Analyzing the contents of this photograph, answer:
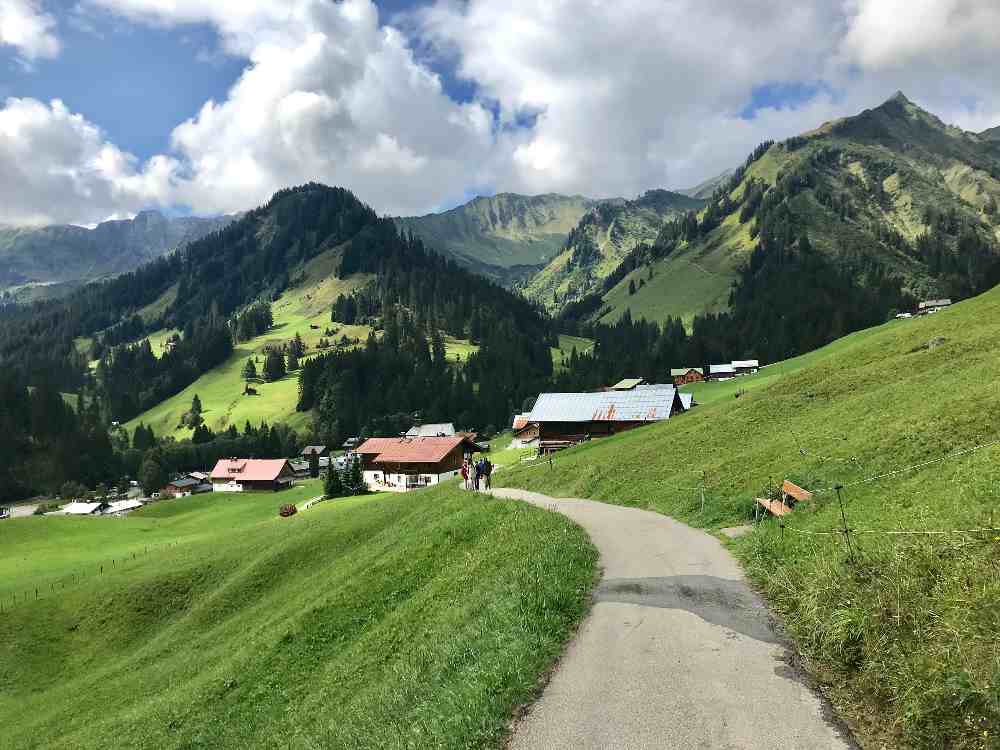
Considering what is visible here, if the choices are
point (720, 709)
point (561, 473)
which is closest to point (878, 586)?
point (720, 709)

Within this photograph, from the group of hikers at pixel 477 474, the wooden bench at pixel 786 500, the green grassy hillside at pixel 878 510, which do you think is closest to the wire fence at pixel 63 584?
the group of hikers at pixel 477 474

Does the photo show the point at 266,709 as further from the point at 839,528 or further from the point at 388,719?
the point at 839,528

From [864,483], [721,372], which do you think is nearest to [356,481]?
[864,483]

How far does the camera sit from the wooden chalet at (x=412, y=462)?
108 meters

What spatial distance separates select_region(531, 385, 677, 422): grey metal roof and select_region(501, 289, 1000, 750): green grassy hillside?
124 ft

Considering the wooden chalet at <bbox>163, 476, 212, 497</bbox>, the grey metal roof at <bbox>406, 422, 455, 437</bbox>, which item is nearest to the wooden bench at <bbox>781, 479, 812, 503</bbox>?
the grey metal roof at <bbox>406, 422, 455, 437</bbox>

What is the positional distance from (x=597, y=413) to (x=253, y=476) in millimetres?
104424

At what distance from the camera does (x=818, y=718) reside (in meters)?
8.26

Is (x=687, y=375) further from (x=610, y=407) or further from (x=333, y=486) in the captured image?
(x=333, y=486)

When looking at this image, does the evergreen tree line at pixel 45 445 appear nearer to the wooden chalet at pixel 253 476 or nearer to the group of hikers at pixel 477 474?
the wooden chalet at pixel 253 476

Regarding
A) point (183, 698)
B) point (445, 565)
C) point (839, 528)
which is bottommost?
point (183, 698)

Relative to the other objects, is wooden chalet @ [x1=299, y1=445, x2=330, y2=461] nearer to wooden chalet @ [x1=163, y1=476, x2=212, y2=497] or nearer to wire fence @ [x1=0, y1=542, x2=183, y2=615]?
wooden chalet @ [x1=163, y1=476, x2=212, y2=497]

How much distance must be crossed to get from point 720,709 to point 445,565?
12787mm

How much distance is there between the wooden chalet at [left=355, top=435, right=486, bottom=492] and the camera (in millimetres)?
108062
